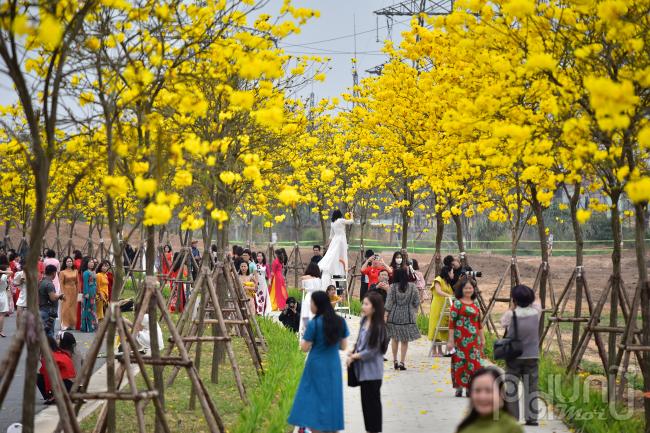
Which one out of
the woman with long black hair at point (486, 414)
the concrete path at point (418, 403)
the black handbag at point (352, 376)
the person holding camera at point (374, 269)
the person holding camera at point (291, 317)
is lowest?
the concrete path at point (418, 403)

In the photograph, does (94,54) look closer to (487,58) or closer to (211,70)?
(211,70)

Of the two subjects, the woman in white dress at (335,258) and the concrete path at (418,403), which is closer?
the concrete path at (418,403)

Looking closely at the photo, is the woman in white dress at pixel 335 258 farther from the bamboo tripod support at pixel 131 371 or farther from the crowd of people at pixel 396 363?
the bamboo tripod support at pixel 131 371

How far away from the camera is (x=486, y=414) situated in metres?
5.29

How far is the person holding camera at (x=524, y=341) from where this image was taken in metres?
9.95

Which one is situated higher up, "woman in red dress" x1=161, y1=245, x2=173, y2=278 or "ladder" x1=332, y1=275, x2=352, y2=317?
"woman in red dress" x1=161, y1=245, x2=173, y2=278

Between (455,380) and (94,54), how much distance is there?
6557 millimetres

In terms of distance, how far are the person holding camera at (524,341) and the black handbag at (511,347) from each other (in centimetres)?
3

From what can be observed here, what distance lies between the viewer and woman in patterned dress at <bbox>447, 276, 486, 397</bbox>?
11.7m

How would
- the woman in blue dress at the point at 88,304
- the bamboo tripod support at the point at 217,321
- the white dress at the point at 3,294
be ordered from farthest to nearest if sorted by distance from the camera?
the woman in blue dress at the point at 88,304, the white dress at the point at 3,294, the bamboo tripod support at the point at 217,321

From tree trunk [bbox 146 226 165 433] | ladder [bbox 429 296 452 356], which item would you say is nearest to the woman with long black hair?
tree trunk [bbox 146 226 165 433]

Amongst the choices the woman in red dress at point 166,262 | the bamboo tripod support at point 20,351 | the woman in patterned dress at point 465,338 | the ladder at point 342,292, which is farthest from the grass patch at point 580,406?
the woman in red dress at point 166,262

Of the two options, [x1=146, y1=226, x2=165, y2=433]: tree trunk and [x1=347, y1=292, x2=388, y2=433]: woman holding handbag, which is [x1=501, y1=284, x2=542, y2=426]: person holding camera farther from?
[x1=146, y1=226, x2=165, y2=433]: tree trunk

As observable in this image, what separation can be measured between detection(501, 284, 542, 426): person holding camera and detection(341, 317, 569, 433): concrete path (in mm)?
503
